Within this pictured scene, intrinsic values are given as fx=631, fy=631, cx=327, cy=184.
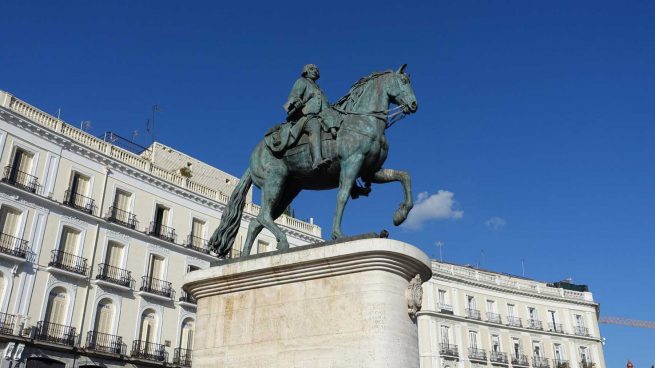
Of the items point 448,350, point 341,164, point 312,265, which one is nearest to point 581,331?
point 448,350

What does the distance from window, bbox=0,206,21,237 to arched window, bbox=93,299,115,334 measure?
6216 millimetres

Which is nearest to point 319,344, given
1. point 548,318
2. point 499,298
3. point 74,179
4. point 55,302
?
point 55,302

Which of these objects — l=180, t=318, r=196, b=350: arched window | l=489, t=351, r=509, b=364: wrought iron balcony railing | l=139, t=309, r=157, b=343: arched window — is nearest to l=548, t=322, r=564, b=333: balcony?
l=489, t=351, r=509, b=364: wrought iron balcony railing

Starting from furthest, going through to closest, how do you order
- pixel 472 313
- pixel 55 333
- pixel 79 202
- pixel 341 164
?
pixel 472 313 < pixel 79 202 < pixel 55 333 < pixel 341 164

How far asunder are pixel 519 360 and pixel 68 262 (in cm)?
4024

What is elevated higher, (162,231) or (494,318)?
(162,231)

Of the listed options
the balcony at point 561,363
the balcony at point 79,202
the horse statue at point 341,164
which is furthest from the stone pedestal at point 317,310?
the balcony at point 561,363

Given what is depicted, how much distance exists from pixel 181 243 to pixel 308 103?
107 feet

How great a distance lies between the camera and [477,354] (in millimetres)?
54844

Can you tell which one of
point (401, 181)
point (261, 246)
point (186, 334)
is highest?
point (261, 246)

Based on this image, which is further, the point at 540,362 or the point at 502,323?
the point at 540,362

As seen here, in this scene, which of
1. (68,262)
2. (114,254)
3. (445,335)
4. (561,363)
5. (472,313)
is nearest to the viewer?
(68,262)

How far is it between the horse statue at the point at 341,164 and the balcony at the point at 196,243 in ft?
105

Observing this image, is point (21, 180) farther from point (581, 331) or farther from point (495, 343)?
Answer: point (581, 331)
